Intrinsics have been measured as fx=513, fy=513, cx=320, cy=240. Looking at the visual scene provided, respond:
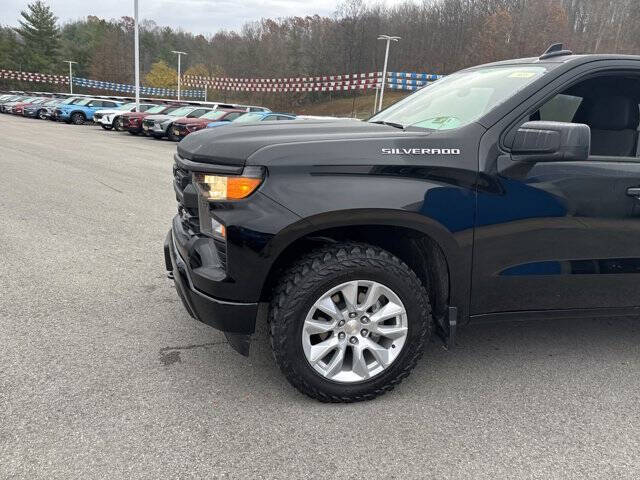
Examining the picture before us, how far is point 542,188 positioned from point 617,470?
137 centimetres

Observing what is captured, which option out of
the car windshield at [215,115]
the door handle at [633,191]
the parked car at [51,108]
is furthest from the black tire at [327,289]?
the parked car at [51,108]

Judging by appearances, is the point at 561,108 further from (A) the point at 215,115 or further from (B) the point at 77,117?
(B) the point at 77,117

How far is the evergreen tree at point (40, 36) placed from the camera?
70.1 meters

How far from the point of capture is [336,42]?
6900 centimetres

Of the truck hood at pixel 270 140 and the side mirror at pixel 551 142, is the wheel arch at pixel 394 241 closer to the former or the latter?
the truck hood at pixel 270 140

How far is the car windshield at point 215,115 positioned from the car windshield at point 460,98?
17559 mm

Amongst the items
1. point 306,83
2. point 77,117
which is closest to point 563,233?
point 77,117

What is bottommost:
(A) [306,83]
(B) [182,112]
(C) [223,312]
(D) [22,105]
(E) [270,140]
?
(C) [223,312]


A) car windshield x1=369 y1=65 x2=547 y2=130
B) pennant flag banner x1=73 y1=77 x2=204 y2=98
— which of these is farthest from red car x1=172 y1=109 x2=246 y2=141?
pennant flag banner x1=73 y1=77 x2=204 y2=98

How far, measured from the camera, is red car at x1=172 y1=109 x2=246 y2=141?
19.5 metres

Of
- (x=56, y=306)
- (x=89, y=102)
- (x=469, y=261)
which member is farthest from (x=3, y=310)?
(x=89, y=102)

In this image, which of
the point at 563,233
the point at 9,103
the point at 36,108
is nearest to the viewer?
the point at 563,233

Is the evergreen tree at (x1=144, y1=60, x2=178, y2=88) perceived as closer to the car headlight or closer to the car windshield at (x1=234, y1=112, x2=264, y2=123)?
the car windshield at (x1=234, y1=112, x2=264, y2=123)

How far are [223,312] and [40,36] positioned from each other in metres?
83.0
